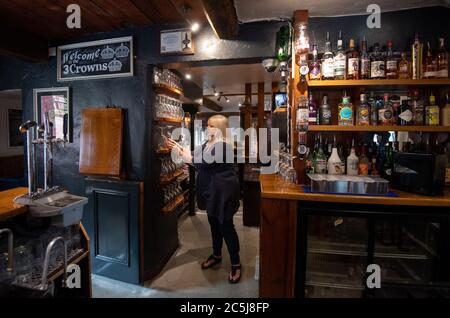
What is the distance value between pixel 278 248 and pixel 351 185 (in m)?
0.68

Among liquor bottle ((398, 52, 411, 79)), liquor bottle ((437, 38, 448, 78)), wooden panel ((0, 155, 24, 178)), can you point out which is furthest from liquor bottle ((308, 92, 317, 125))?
wooden panel ((0, 155, 24, 178))

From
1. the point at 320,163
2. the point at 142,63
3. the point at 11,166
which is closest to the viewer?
the point at 320,163

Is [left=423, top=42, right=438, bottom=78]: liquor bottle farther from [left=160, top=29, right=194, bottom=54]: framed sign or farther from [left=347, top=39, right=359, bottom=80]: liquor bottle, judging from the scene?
[left=160, top=29, right=194, bottom=54]: framed sign

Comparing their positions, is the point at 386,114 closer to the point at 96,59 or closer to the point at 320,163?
the point at 320,163

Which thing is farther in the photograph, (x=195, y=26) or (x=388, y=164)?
(x=195, y=26)

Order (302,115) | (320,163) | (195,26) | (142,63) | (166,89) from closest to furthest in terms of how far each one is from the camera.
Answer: (302,115)
(320,163)
(195,26)
(142,63)
(166,89)

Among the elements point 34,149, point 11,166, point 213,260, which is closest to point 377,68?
point 213,260

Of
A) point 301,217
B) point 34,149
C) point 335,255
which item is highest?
point 34,149

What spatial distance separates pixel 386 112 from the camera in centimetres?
193

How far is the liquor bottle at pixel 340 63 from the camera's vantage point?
1.88 metres

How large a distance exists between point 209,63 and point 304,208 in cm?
151

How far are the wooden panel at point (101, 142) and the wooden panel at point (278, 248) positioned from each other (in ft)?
4.72

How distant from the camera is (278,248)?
1.83 meters

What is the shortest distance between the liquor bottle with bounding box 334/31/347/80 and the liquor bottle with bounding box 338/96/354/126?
0.64ft
